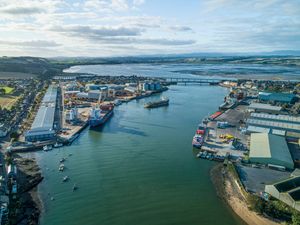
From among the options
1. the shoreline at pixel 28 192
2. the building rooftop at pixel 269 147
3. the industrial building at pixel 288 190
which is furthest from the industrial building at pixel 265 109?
the shoreline at pixel 28 192

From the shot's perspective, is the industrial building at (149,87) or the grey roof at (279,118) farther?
the industrial building at (149,87)

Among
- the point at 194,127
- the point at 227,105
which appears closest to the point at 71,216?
the point at 194,127

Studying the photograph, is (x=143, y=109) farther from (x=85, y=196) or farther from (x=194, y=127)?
(x=85, y=196)

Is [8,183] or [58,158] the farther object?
[58,158]

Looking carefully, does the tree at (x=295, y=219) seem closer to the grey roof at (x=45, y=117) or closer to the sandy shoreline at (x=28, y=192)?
the sandy shoreline at (x=28, y=192)

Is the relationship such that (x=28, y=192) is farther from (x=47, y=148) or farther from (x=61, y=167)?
(x=47, y=148)
